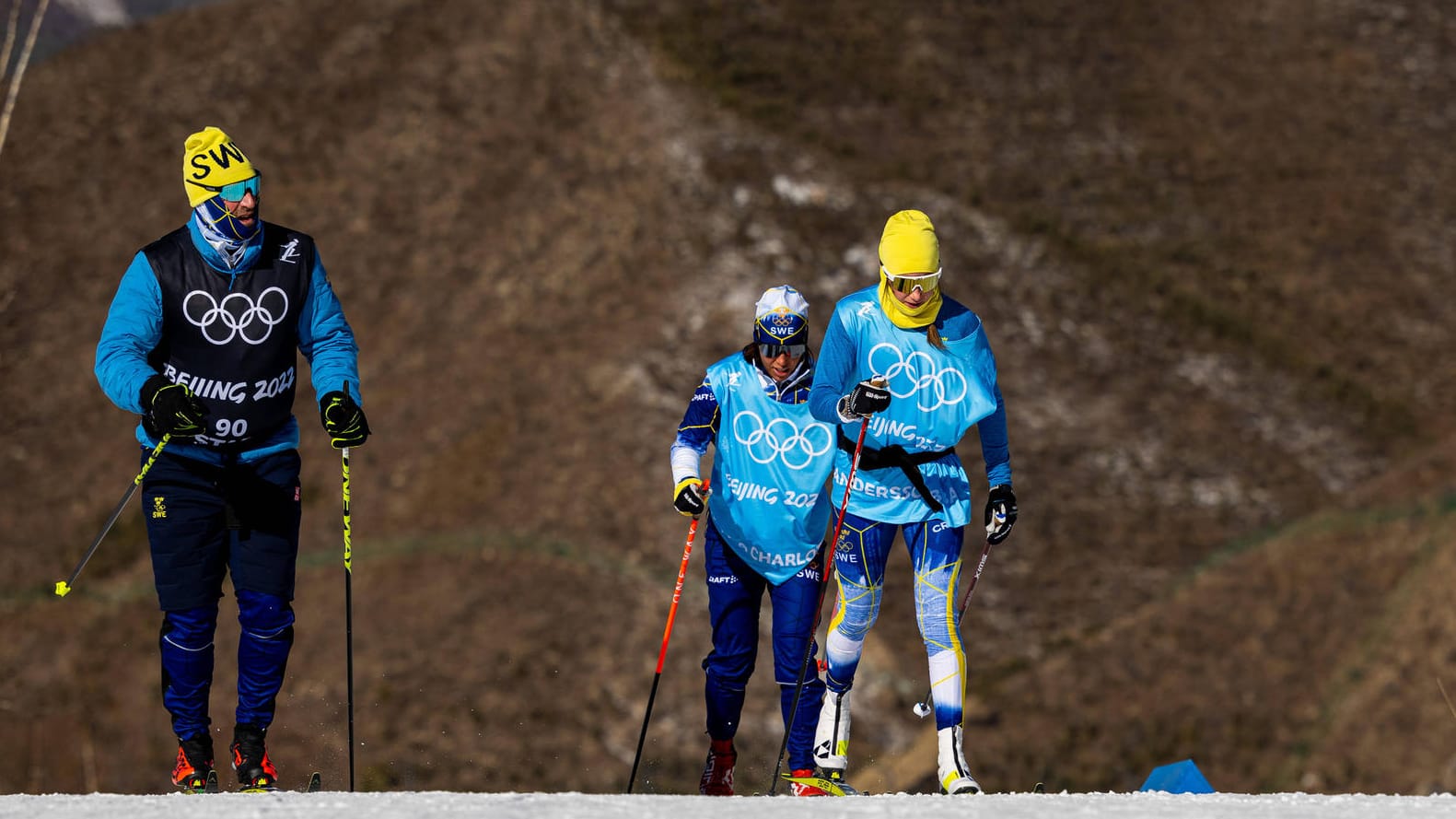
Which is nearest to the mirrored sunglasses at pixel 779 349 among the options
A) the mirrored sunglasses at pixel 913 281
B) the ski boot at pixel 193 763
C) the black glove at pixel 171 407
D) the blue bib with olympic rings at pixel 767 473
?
the blue bib with olympic rings at pixel 767 473

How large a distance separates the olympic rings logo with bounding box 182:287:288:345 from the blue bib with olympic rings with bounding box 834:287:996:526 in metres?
3.16

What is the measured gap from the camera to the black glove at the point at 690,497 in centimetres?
858

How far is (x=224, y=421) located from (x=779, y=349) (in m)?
3.13

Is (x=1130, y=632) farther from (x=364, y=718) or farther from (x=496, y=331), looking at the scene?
(x=496, y=331)

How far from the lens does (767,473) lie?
9164mm

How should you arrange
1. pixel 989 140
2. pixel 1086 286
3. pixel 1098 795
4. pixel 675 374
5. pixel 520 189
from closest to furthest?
pixel 1098 795
pixel 675 374
pixel 1086 286
pixel 520 189
pixel 989 140

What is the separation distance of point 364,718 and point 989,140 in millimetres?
18456

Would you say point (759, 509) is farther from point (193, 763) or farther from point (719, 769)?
point (193, 763)

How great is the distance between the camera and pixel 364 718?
18.8 m

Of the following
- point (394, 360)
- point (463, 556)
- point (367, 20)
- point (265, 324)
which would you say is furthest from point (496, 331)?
point (265, 324)

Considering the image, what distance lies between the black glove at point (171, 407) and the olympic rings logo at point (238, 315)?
0.41 metres

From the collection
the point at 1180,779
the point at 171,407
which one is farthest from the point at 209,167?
the point at 1180,779

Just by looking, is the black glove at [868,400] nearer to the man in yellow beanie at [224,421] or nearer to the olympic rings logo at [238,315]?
the man in yellow beanie at [224,421]

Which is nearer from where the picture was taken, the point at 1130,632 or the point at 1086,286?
the point at 1130,632
